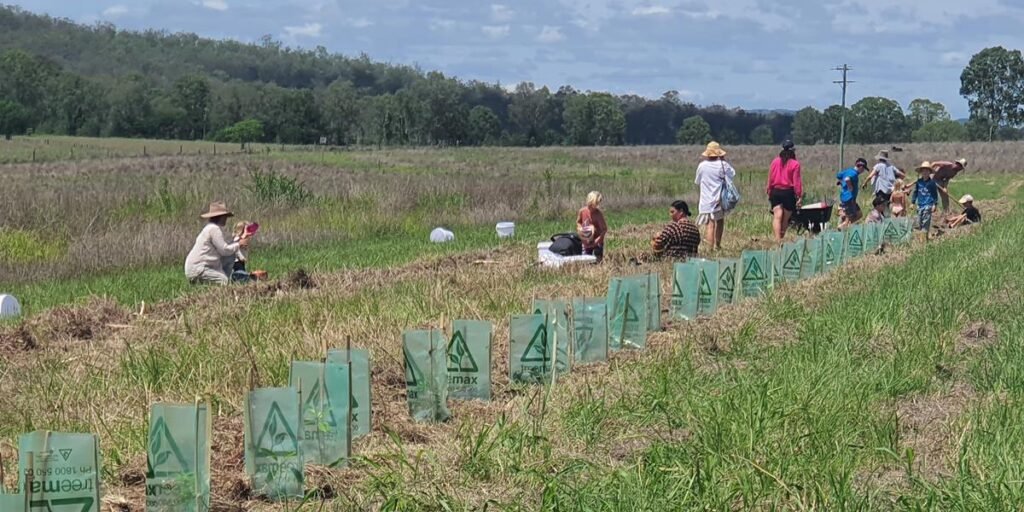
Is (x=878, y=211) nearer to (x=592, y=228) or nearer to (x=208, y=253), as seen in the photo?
(x=592, y=228)

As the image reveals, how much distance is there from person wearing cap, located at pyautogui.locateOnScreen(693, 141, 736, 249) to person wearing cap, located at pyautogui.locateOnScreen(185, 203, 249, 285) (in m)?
6.19

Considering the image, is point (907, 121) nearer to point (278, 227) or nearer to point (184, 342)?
point (278, 227)

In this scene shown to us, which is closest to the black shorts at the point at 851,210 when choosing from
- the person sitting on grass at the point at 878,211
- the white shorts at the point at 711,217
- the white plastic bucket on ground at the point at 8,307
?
the person sitting on grass at the point at 878,211

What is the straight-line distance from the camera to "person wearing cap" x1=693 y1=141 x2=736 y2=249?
15.3m

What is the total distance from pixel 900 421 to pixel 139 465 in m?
3.59

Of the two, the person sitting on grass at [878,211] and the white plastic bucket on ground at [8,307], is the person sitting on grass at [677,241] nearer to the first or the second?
the person sitting on grass at [878,211]

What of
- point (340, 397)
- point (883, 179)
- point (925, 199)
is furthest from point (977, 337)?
point (883, 179)

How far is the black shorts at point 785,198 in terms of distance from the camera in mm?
16094

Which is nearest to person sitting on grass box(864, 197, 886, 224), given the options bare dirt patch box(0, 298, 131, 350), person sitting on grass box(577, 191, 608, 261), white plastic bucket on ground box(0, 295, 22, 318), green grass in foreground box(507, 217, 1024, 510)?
person sitting on grass box(577, 191, 608, 261)

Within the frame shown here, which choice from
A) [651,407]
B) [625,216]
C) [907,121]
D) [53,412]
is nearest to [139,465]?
[53,412]

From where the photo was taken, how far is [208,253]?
41.9 ft

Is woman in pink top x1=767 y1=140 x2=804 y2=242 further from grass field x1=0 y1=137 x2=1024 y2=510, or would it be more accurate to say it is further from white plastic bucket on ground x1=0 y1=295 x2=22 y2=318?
white plastic bucket on ground x1=0 y1=295 x2=22 y2=318

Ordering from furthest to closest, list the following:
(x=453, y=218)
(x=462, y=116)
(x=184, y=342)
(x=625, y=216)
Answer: (x=462, y=116)
(x=625, y=216)
(x=453, y=218)
(x=184, y=342)

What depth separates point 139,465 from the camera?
5078mm
